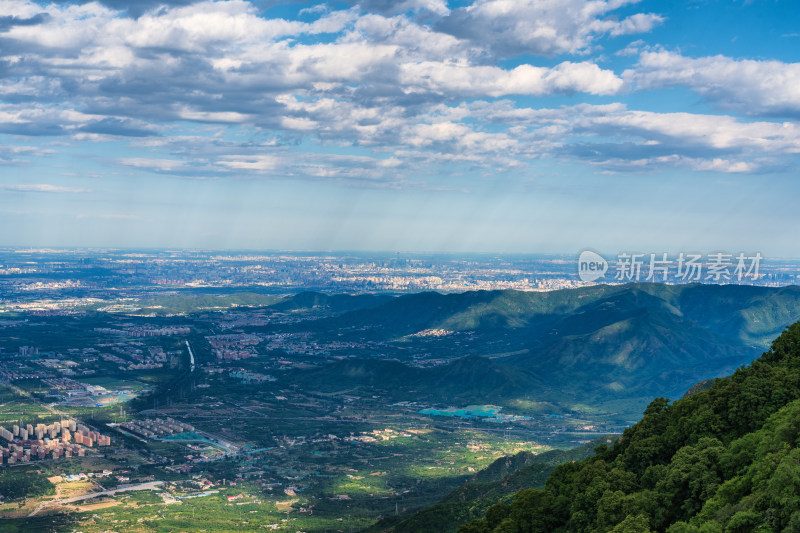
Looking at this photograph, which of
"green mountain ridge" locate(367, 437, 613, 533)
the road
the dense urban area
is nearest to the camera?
"green mountain ridge" locate(367, 437, 613, 533)

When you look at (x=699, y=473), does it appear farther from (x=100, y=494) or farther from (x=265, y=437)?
(x=265, y=437)

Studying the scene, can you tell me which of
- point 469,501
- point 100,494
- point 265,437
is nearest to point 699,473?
point 469,501

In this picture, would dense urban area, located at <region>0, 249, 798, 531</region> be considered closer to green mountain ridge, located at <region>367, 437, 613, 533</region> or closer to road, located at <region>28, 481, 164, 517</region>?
road, located at <region>28, 481, 164, 517</region>

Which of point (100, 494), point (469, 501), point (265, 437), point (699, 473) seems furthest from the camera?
point (265, 437)

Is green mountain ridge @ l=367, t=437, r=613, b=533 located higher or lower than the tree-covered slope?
lower

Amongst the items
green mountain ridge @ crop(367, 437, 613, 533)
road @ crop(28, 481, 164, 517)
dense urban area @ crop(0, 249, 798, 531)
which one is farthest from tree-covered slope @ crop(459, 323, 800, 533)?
road @ crop(28, 481, 164, 517)

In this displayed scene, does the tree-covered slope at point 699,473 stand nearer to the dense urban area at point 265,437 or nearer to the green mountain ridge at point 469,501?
the green mountain ridge at point 469,501

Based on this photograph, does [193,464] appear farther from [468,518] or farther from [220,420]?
[468,518]

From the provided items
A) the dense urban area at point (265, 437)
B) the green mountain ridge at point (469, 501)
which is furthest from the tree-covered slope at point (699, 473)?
the dense urban area at point (265, 437)
